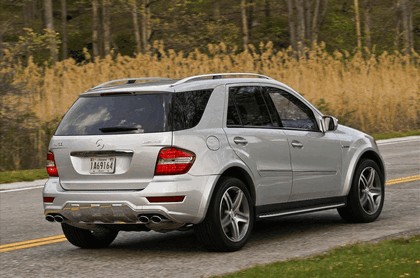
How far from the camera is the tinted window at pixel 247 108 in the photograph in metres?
9.98

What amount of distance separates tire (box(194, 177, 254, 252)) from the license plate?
3.10 feet

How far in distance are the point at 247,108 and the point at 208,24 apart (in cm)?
3104

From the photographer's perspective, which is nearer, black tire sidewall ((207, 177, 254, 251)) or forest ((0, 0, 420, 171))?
black tire sidewall ((207, 177, 254, 251))

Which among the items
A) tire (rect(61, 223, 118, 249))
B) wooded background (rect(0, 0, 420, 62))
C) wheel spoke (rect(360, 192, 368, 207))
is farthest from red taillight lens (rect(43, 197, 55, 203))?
wooded background (rect(0, 0, 420, 62))

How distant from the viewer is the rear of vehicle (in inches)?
357

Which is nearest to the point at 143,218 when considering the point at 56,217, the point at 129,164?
the point at 129,164

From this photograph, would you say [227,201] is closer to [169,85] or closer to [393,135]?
[169,85]

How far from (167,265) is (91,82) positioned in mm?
14323

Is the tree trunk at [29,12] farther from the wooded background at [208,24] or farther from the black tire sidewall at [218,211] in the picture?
the black tire sidewall at [218,211]

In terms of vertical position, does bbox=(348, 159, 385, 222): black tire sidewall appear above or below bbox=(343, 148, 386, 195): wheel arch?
below

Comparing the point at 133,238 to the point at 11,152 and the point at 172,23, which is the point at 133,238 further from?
the point at 172,23

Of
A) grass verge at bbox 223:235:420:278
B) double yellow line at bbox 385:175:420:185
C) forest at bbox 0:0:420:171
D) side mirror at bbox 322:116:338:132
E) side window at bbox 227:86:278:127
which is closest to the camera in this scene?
grass verge at bbox 223:235:420:278

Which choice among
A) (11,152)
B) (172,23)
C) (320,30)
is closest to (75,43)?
(320,30)

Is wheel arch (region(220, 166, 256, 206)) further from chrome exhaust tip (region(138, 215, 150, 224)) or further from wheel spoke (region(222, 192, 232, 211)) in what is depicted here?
chrome exhaust tip (region(138, 215, 150, 224))
